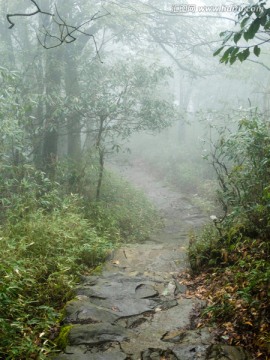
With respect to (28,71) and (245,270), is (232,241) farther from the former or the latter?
(28,71)

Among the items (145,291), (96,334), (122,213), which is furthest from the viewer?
(122,213)

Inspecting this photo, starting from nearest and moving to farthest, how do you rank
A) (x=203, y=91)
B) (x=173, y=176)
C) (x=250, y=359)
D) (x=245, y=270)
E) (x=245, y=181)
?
(x=250, y=359) < (x=245, y=270) < (x=245, y=181) < (x=173, y=176) < (x=203, y=91)

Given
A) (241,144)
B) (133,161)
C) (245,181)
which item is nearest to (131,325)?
(245,181)

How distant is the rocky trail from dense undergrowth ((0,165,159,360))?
287mm

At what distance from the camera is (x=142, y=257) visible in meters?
7.01

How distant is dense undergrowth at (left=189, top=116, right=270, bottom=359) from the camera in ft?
12.5

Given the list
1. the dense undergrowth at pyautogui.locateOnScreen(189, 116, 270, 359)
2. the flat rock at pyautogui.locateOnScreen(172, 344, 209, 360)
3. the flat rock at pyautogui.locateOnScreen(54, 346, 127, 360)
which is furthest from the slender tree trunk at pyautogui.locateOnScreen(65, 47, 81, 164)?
the flat rock at pyautogui.locateOnScreen(172, 344, 209, 360)

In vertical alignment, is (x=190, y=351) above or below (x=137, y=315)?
above

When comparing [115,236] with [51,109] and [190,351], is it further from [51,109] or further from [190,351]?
[51,109]

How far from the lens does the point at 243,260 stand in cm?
498

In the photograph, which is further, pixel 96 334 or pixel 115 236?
pixel 115 236

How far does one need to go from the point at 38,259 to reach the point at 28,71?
9.15m

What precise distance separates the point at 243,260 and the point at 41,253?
314 centimetres

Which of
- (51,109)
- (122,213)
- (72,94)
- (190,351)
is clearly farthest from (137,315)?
(72,94)
